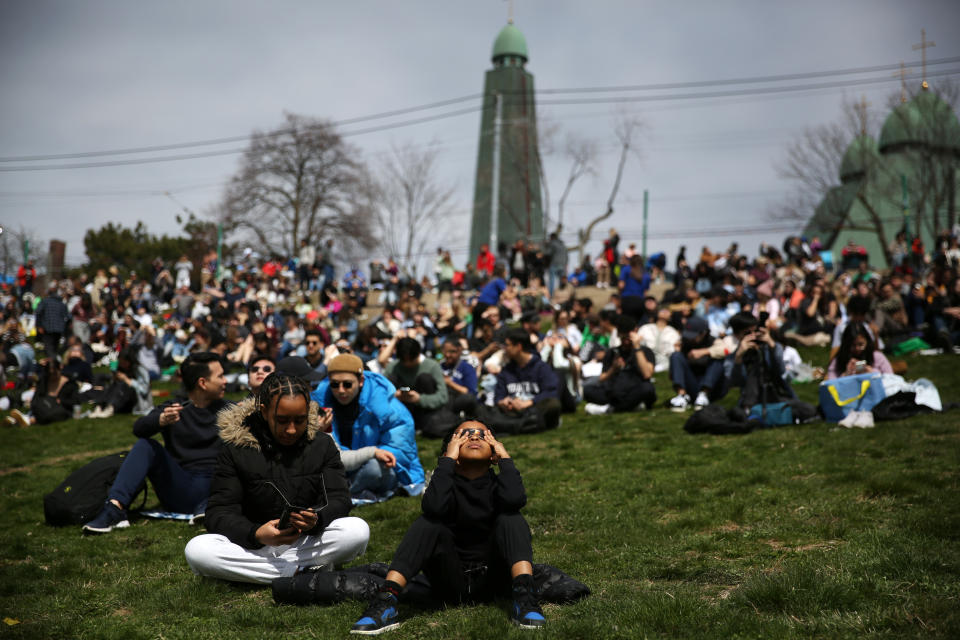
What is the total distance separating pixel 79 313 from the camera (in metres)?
23.0

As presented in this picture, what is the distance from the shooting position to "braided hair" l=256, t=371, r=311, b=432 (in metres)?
4.90

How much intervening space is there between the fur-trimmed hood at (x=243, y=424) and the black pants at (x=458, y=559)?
3.71 ft

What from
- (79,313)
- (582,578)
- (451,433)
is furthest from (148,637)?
(79,313)

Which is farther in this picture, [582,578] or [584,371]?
[584,371]

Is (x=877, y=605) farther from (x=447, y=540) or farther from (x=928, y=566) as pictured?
(x=447, y=540)

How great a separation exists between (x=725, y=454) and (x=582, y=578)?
12.5 feet

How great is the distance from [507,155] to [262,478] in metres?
38.3

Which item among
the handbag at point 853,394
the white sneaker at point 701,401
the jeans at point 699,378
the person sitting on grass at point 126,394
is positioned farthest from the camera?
the person sitting on grass at point 126,394

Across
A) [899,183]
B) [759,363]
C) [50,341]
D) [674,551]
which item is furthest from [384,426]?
[899,183]

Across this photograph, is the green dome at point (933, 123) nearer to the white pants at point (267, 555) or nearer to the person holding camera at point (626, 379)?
the person holding camera at point (626, 379)

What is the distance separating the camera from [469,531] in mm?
4488

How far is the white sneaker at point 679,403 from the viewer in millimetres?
11105

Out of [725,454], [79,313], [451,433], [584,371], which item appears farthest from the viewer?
[79,313]

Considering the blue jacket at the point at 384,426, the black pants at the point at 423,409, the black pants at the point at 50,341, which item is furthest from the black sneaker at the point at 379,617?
the black pants at the point at 50,341
